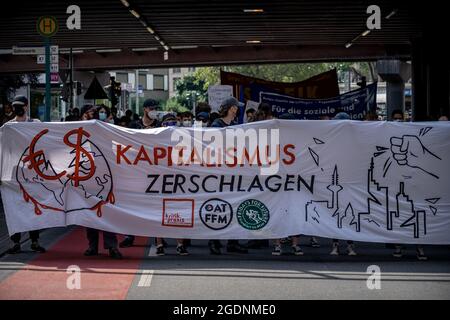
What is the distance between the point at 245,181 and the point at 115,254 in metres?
1.96

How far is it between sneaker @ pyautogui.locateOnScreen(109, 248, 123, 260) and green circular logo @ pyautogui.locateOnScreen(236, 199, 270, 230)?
1.63 m

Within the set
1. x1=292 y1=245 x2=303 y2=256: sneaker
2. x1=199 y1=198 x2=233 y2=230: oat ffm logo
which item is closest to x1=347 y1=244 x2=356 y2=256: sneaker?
x1=292 y1=245 x2=303 y2=256: sneaker

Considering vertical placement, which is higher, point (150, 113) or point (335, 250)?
point (150, 113)

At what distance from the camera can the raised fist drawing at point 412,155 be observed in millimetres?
11352

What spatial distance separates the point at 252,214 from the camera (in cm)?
1128

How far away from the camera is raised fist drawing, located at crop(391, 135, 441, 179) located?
37.2 feet

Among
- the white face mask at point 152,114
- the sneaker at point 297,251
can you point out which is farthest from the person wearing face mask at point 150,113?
the sneaker at point 297,251

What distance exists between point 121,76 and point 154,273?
112690 mm

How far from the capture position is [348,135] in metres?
11.4

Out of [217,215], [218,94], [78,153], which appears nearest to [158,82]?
[218,94]

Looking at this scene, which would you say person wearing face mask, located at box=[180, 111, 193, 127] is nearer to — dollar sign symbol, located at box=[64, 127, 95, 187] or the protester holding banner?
dollar sign symbol, located at box=[64, 127, 95, 187]

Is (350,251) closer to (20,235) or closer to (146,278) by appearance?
(146,278)

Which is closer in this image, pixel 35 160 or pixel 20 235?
pixel 35 160

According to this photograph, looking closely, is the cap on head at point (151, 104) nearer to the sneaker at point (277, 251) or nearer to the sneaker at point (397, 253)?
the sneaker at point (277, 251)
